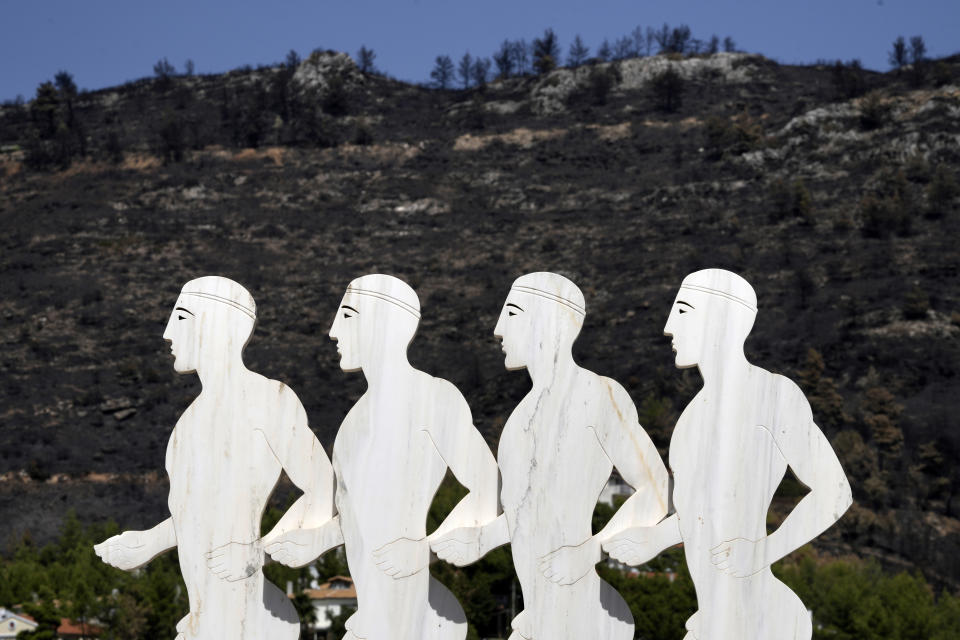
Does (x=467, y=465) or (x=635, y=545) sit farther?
(x=467, y=465)

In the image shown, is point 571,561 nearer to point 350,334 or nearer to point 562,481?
point 562,481

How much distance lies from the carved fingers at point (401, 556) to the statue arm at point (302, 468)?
1.70 ft

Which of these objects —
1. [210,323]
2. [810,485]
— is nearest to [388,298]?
[210,323]

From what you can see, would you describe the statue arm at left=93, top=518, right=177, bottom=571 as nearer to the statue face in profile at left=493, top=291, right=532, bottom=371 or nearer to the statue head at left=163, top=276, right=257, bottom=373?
the statue head at left=163, top=276, right=257, bottom=373

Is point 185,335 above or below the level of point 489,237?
below

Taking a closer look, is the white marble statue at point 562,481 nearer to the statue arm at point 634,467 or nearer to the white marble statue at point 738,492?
the statue arm at point 634,467

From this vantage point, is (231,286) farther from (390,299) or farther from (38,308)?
(38,308)

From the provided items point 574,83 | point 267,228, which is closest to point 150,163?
point 267,228

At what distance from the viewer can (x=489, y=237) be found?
85062mm

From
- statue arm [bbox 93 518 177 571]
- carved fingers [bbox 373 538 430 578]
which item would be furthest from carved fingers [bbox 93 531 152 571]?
carved fingers [bbox 373 538 430 578]

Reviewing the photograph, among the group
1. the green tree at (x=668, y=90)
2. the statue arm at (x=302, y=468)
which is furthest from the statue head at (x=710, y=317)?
the green tree at (x=668, y=90)

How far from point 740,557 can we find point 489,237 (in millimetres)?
76483

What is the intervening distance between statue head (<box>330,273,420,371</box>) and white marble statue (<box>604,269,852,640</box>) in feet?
6.23

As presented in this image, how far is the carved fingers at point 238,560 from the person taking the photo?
32.4 feet
